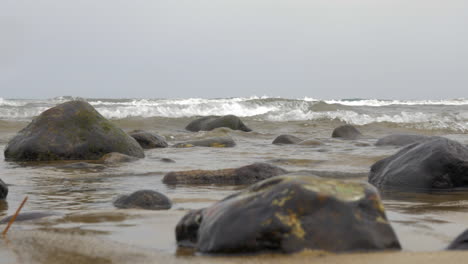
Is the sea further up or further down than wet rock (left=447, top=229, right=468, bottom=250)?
further down

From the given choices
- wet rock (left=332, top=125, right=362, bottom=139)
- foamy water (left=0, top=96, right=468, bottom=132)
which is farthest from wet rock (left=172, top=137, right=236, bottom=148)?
foamy water (left=0, top=96, right=468, bottom=132)

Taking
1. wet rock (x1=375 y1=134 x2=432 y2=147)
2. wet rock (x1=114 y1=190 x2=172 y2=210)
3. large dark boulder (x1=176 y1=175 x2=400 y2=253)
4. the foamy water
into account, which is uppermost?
large dark boulder (x1=176 y1=175 x2=400 y2=253)

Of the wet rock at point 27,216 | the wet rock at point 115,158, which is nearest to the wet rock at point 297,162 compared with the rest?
the wet rock at point 115,158

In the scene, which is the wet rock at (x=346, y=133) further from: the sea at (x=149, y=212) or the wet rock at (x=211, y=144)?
the wet rock at (x=211, y=144)

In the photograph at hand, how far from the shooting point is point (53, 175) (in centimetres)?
518

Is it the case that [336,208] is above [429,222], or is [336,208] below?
above

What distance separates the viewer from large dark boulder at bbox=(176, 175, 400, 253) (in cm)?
195

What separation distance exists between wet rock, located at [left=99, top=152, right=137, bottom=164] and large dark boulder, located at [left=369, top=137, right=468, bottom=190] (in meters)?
3.15

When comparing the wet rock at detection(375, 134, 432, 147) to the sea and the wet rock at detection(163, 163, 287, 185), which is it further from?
the wet rock at detection(163, 163, 287, 185)

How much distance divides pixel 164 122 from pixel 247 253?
1344cm

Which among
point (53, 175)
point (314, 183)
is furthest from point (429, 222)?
point (53, 175)

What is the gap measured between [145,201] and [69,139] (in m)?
3.77

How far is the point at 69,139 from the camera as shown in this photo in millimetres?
6730

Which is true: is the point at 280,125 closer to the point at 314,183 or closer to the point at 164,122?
the point at 164,122
